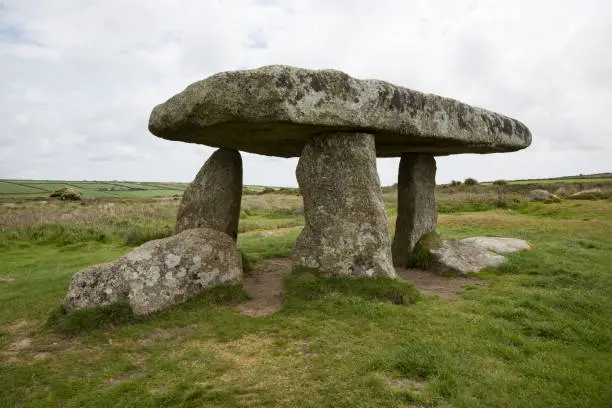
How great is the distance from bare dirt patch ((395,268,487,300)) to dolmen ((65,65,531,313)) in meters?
1.28

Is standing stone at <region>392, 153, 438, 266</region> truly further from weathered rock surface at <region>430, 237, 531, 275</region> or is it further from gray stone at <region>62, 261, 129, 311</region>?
gray stone at <region>62, 261, 129, 311</region>

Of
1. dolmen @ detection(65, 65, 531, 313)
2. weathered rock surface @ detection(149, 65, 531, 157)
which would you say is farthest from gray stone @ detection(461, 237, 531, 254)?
weathered rock surface @ detection(149, 65, 531, 157)

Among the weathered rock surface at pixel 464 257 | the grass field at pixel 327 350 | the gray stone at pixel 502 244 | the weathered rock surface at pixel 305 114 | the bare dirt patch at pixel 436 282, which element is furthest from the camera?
the gray stone at pixel 502 244

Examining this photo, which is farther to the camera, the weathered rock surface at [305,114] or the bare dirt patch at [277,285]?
the bare dirt patch at [277,285]

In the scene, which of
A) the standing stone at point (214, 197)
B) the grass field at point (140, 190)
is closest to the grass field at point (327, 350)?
the standing stone at point (214, 197)

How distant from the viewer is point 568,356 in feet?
19.1

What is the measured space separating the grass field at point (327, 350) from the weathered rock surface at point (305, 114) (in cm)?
308

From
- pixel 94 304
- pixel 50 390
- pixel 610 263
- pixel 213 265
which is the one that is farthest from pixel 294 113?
pixel 610 263

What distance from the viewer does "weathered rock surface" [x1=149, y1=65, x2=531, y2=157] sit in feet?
24.2

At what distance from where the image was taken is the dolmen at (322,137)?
24.6ft

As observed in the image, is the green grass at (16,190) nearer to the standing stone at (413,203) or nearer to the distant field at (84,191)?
the distant field at (84,191)

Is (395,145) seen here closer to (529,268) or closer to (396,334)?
(529,268)

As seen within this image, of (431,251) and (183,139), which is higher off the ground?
(183,139)

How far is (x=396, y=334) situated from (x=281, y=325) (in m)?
1.80
